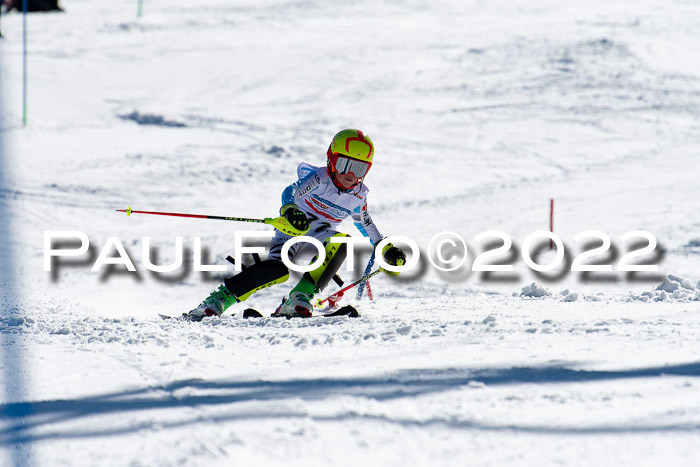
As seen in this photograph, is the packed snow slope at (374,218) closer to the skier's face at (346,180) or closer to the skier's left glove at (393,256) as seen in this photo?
the skier's left glove at (393,256)

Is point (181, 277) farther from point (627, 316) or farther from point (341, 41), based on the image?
point (341, 41)

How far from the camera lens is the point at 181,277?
8383mm

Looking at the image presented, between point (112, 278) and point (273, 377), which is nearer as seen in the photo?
point (273, 377)

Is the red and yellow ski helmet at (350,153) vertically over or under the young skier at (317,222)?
over

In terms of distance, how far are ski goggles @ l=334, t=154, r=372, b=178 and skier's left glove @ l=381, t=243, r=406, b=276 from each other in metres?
0.60

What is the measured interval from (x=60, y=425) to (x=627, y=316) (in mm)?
3104

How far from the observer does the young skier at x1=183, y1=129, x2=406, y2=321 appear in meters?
5.30

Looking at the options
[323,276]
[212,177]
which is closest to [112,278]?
[323,276]

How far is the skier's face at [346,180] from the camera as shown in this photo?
17.9ft
